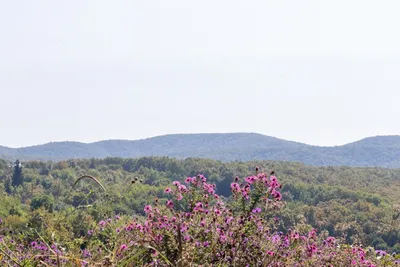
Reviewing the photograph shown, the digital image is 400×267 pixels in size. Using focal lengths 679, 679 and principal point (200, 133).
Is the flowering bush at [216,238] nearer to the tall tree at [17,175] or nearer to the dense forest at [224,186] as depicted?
the dense forest at [224,186]

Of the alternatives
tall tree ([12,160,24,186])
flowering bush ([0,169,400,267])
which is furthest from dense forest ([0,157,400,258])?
flowering bush ([0,169,400,267])

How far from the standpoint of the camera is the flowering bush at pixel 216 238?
3.19m

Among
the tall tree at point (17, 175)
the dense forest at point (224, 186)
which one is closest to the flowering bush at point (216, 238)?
the dense forest at point (224, 186)

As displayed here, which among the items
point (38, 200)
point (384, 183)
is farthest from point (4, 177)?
point (384, 183)

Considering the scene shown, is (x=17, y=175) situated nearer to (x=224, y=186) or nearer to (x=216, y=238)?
(x=224, y=186)

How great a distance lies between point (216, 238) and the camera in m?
3.46

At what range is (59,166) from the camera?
101 meters

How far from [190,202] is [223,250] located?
1010 mm

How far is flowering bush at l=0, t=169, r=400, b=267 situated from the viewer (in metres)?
3.19

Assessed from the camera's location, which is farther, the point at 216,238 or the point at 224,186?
the point at 224,186

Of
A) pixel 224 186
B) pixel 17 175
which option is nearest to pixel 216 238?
pixel 224 186

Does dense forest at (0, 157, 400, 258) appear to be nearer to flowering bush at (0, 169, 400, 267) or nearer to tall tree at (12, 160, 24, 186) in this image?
tall tree at (12, 160, 24, 186)

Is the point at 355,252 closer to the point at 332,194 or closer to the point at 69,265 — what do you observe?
the point at 69,265

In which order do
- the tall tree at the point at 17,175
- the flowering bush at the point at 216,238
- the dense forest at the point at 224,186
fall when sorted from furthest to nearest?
the tall tree at the point at 17,175
the dense forest at the point at 224,186
the flowering bush at the point at 216,238
